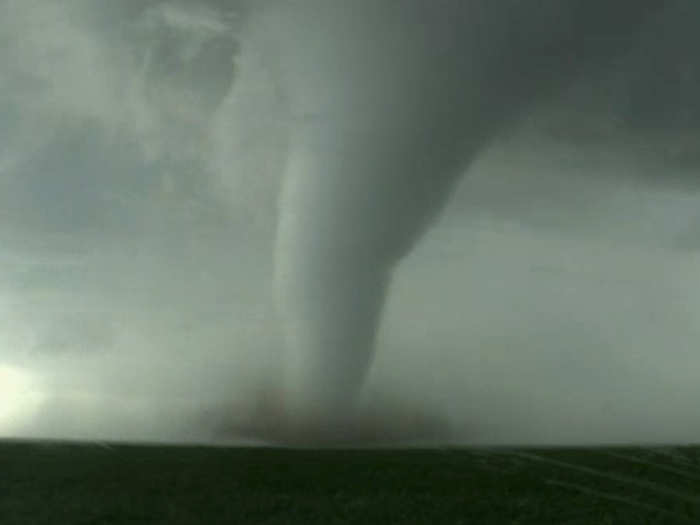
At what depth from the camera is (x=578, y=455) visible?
61.6m

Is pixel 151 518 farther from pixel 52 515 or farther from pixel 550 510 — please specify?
pixel 550 510

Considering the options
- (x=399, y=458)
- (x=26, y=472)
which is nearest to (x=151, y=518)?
(x=26, y=472)

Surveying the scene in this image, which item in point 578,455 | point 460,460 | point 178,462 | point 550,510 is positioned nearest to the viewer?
point 550,510

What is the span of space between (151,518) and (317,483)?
34.7ft

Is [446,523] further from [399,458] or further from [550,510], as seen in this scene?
[399,458]

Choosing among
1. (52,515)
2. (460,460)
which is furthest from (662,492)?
(52,515)

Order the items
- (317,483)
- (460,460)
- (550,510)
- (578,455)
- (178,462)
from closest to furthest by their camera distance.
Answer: (550,510), (317,483), (178,462), (460,460), (578,455)

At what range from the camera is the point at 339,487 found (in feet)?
145

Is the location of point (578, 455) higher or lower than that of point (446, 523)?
higher

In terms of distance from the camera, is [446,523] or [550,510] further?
[550,510]

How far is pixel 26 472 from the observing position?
157 feet

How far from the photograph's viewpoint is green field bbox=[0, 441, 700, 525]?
38062 millimetres

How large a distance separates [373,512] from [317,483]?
762 centimetres

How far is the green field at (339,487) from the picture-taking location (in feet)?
125
